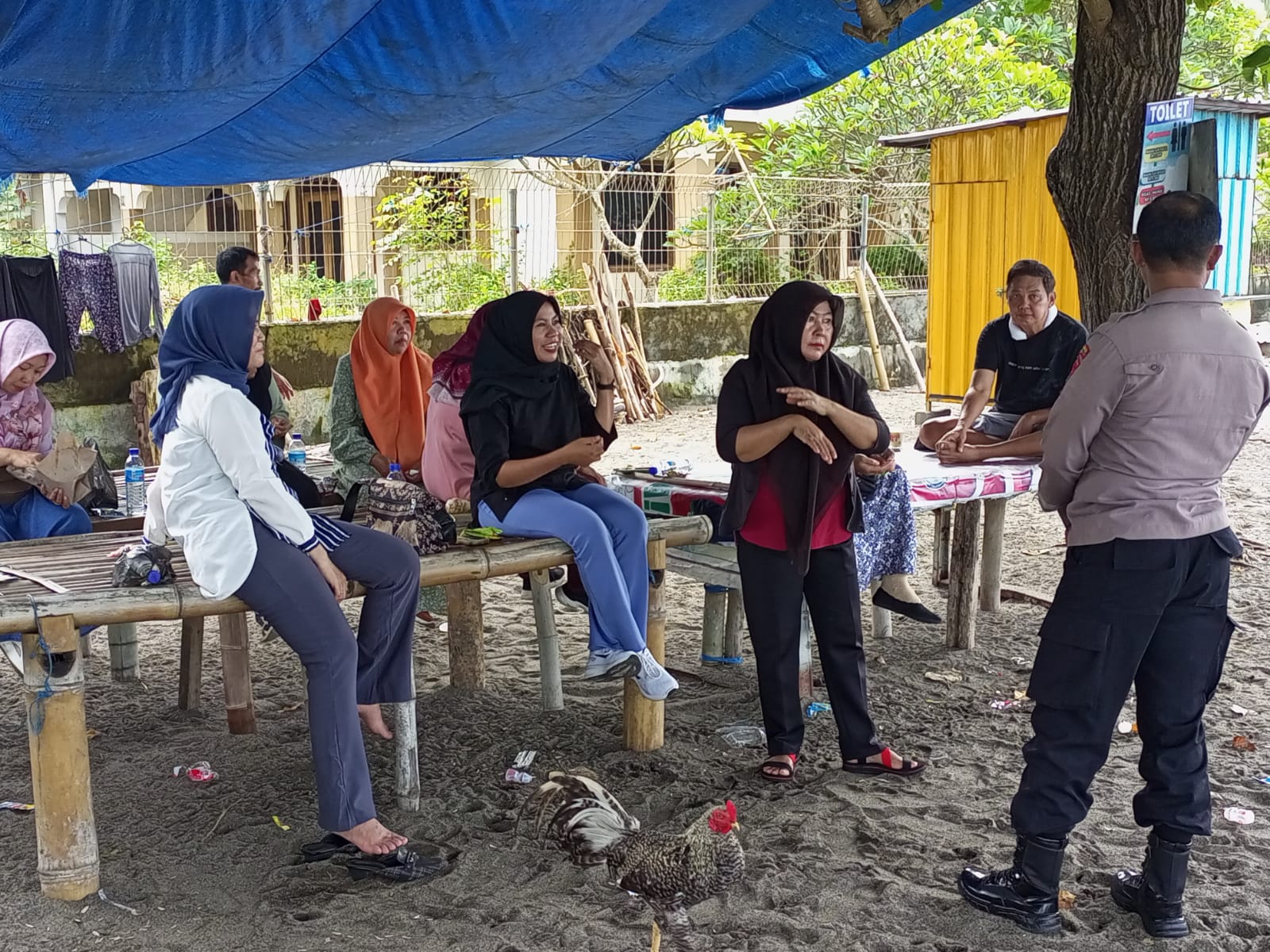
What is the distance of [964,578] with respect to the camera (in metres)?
6.05

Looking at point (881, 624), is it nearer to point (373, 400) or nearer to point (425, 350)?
point (373, 400)

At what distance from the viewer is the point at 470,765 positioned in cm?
466

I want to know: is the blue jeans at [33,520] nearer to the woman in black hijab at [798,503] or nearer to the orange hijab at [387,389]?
the orange hijab at [387,389]

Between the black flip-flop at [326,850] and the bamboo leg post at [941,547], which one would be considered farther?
the bamboo leg post at [941,547]

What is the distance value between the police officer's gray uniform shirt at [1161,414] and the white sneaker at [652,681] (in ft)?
5.85

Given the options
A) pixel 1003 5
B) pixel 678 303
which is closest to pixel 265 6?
pixel 678 303

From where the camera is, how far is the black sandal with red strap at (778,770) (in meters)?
4.43

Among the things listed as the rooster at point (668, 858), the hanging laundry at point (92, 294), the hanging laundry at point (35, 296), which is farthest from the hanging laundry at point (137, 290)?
the rooster at point (668, 858)

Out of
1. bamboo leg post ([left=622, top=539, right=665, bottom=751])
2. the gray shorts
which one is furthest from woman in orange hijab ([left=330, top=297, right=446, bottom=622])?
the gray shorts

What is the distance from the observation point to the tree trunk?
4.55m

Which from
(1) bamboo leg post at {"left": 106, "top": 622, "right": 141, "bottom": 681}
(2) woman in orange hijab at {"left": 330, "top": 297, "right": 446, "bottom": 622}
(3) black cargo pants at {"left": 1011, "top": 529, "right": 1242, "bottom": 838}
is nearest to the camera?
(3) black cargo pants at {"left": 1011, "top": 529, "right": 1242, "bottom": 838}

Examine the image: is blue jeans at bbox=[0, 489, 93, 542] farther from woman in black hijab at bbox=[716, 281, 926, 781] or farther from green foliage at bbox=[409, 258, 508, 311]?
green foliage at bbox=[409, 258, 508, 311]

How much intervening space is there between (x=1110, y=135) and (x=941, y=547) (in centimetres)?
307

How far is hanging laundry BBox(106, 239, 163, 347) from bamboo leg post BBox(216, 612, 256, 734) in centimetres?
610
